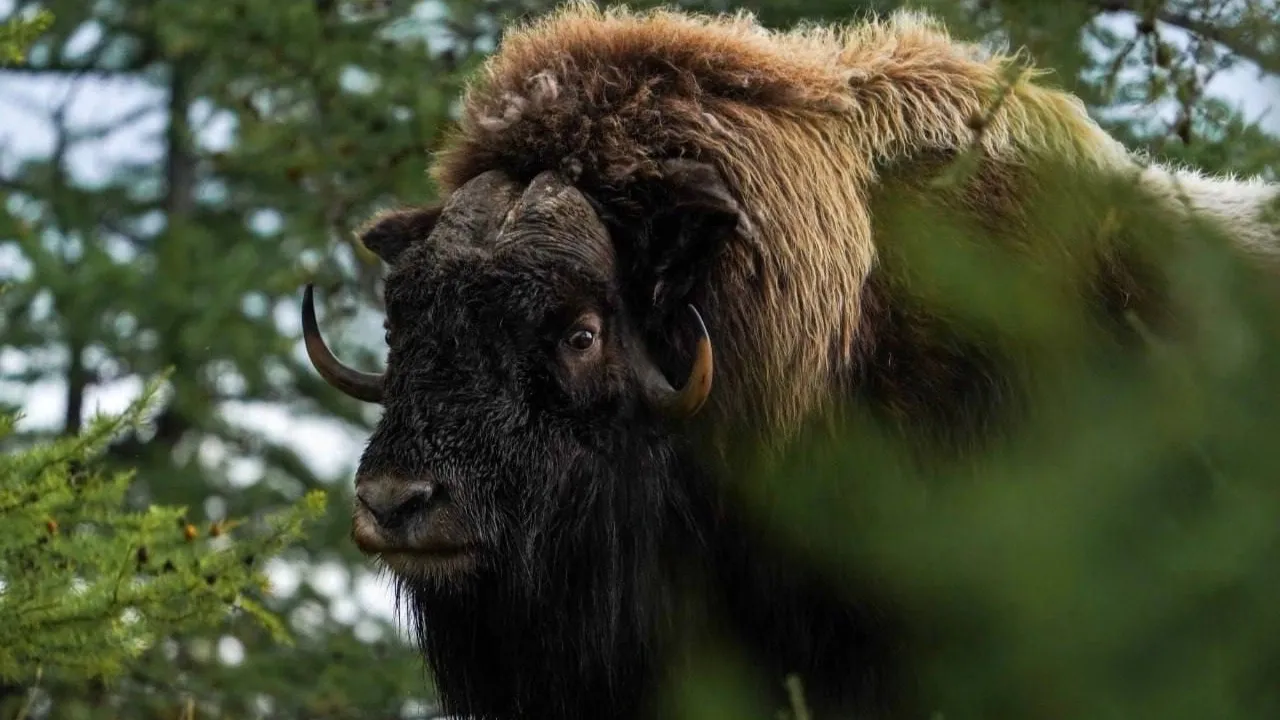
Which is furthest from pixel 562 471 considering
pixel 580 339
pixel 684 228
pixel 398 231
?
pixel 398 231

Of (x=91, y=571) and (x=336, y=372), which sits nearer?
(x=336, y=372)

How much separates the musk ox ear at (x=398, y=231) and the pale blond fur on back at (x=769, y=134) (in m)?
0.14

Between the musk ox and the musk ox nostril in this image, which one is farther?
the musk ox

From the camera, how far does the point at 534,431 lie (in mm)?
3408

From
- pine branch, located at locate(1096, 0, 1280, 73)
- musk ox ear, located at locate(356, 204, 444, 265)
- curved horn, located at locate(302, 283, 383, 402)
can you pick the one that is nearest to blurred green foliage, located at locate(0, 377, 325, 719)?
curved horn, located at locate(302, 283, 383, 402)

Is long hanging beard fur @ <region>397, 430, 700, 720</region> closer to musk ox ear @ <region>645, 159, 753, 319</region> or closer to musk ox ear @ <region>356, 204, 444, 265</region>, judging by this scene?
musk ox ear @ <region>645, 159, 753, 319</region>

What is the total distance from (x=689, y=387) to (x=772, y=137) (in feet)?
1.95

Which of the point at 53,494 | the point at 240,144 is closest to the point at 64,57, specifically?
the point at 240,144

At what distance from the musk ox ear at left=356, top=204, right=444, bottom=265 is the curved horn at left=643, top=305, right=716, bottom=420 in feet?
1.96

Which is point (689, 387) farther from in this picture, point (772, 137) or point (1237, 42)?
point (1237, 42)

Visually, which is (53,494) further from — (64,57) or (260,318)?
(64,57)

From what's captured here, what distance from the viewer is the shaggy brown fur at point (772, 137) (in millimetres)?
3559

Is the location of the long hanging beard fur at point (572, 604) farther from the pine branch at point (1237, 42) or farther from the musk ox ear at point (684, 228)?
the pine branch at point (1237, 42)

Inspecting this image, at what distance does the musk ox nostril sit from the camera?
3250 mm
